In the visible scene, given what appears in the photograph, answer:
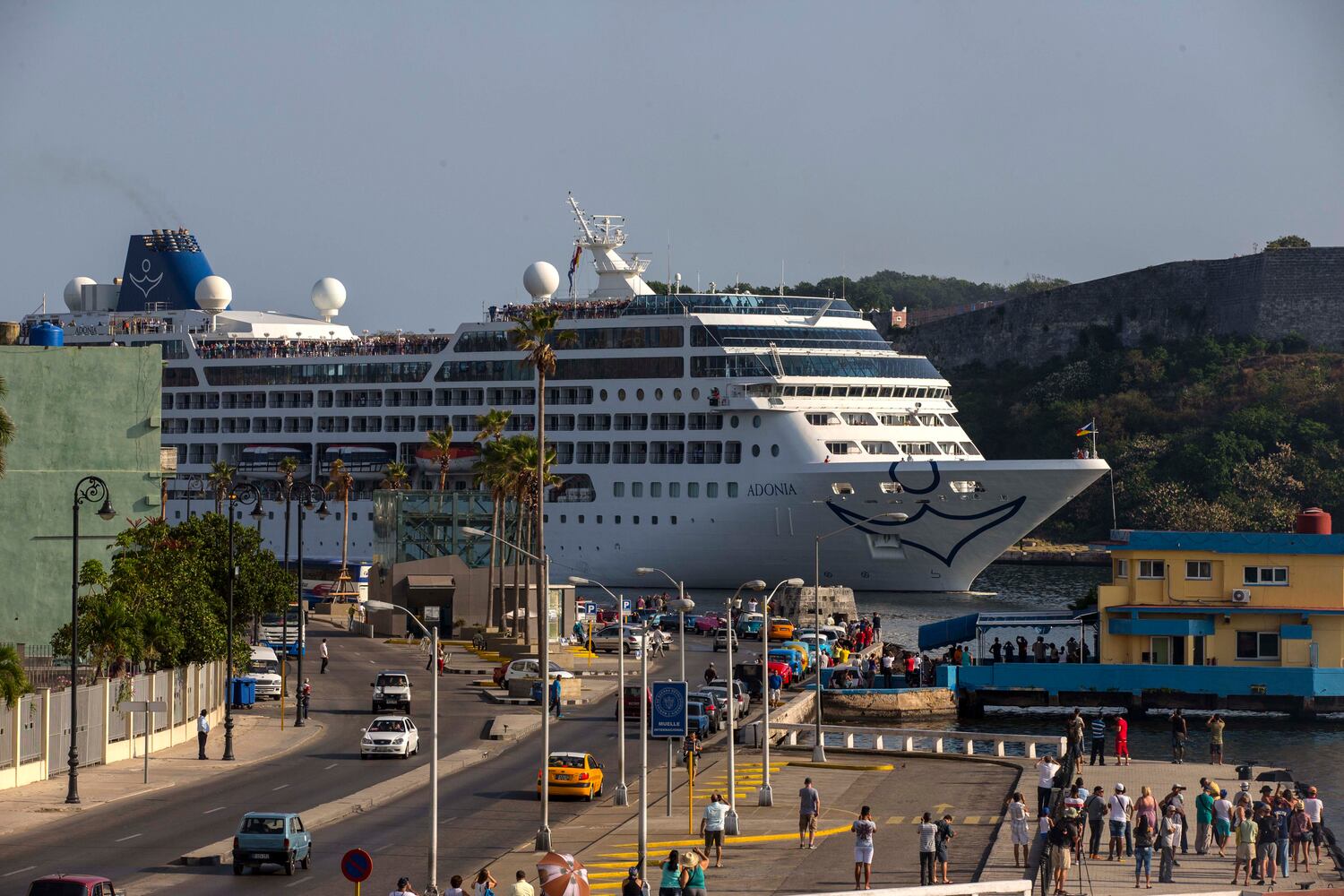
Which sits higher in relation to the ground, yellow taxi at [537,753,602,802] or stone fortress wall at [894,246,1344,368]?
stone fortress wall at [894,246,1344,368]

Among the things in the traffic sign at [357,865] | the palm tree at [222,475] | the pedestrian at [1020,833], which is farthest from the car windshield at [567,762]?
the palm tree at [222,475]

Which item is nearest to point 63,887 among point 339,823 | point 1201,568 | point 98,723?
point 339,823

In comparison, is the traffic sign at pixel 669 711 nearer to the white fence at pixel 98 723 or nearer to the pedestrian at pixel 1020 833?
the pedestrian at pixel 1020 833

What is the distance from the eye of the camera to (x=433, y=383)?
341 ft

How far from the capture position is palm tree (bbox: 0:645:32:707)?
35.0m

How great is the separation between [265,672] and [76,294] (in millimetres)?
70688

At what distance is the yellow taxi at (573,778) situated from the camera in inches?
1436

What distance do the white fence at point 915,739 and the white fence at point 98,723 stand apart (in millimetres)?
14621

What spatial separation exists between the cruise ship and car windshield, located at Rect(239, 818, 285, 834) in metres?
56.1

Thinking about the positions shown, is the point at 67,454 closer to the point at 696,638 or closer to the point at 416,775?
the point at 416,775

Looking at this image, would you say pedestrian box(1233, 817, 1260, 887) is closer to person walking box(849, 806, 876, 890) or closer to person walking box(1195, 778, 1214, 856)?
person walking box(1195, 778, 1214, 856)

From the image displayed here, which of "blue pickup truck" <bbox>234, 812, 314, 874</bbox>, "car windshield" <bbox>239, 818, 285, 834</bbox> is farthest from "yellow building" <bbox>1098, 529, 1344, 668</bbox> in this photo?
"car windshield" <bbox>239, 818, 285, 834</bbox>

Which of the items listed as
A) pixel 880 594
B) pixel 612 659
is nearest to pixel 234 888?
pixel 612 659

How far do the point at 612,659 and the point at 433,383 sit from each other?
38.3 metres
